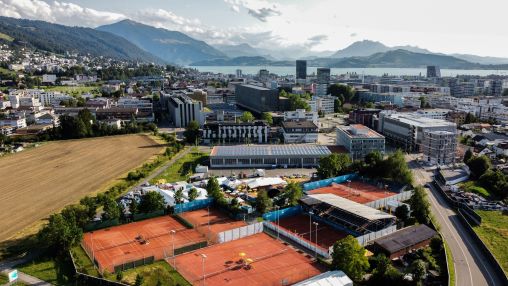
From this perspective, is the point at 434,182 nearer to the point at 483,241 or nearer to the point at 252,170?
the point at 483,241

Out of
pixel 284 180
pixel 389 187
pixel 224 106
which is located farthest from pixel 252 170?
pixel 224 106

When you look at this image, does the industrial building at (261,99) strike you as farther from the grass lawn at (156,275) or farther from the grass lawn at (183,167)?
the grass lawn at (156,275)

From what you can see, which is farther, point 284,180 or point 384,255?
point 284,180

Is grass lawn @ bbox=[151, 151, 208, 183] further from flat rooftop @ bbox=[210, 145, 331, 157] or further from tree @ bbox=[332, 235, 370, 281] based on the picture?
tree @ bbox=[332, 235, 370, 281]

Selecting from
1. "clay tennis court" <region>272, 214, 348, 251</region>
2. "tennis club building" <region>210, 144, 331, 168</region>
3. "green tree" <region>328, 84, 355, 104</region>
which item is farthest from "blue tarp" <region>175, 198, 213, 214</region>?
"green tree" <region>328, 84, 355, 104</region>

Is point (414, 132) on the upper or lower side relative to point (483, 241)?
upper

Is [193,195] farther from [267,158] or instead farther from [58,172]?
[58,172]

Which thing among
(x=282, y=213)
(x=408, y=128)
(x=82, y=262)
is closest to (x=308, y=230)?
(x=282, y=213)
